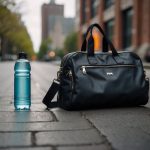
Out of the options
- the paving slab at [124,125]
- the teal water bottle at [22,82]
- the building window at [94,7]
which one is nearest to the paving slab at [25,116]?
the teal water bottle at [22,82]

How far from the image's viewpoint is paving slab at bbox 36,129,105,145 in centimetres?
310

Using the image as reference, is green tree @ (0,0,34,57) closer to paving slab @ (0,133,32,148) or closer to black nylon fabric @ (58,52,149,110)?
black nylon fabric @ (58,52,149,110)

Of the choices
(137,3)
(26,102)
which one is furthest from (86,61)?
(137,3)

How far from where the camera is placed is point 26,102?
5.09 m

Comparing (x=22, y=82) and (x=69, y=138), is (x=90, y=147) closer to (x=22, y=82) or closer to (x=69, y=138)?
(x=69, y=138)

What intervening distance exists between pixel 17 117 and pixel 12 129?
31.0 inches

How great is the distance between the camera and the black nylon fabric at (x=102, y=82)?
189 inches

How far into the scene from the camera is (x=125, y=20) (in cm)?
4234

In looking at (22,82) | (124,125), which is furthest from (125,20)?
(124,125)

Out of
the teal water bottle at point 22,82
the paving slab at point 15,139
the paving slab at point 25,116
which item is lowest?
the paving slab at point 25,116

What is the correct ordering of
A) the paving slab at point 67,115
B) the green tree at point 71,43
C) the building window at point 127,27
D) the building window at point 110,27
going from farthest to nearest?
the green tree at point 71,43
the building window at point 110,27
the building window at point 127,27
the paving slab at point 67,115

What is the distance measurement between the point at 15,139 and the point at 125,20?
40.1m

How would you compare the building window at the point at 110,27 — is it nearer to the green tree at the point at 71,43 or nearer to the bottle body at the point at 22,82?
the bottle body at the point at 22,82

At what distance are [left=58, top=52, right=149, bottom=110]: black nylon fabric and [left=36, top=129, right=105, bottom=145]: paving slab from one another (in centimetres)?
127
